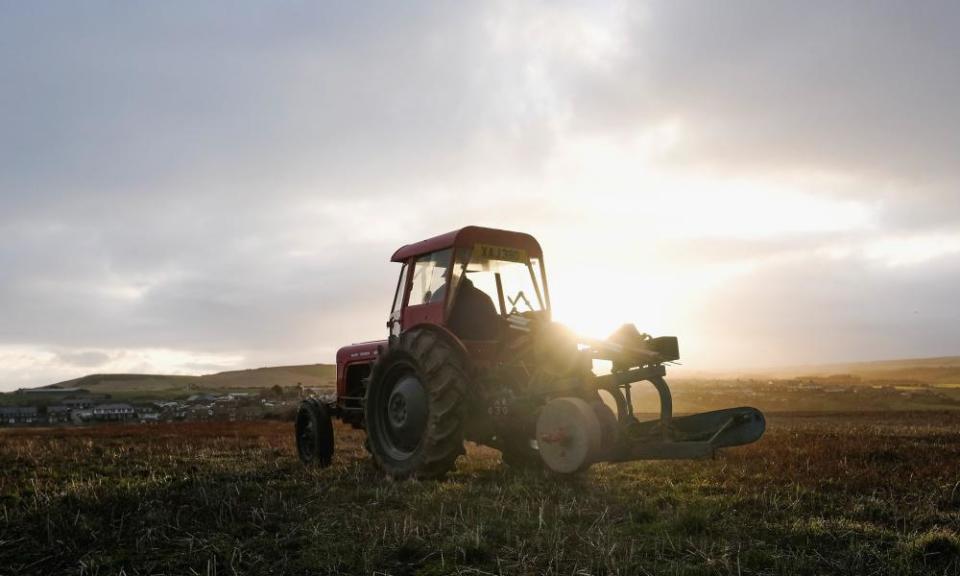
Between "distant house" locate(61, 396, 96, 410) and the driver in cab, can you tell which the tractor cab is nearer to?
the driver in cab

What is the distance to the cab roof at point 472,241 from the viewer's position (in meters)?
8.79

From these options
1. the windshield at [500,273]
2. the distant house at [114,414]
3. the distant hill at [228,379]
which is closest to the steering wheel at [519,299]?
the windshield at [500,273]

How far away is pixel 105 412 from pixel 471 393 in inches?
1028

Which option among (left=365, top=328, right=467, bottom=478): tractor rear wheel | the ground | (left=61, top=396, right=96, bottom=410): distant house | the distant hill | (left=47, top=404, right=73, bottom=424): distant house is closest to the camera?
the ground

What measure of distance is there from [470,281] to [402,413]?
6.31 feet

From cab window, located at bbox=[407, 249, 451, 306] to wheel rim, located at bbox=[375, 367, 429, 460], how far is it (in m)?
1.04

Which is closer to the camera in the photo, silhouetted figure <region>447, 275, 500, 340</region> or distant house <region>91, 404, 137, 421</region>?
silhouetted figure <region>447, 275, 500, 340</region>

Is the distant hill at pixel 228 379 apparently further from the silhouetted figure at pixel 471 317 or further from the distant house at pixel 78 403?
the silhouetted figure at pixel 471 317

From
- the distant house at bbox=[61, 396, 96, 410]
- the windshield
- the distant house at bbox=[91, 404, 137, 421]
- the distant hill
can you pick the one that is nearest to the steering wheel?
the windshield

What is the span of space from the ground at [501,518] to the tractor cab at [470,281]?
1.98m

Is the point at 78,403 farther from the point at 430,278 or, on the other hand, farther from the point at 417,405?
the point at 417,405

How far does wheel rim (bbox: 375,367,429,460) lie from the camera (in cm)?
848

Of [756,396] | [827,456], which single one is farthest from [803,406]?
[827,456]

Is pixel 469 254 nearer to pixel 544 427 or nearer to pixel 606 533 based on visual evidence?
pixel 544 427
